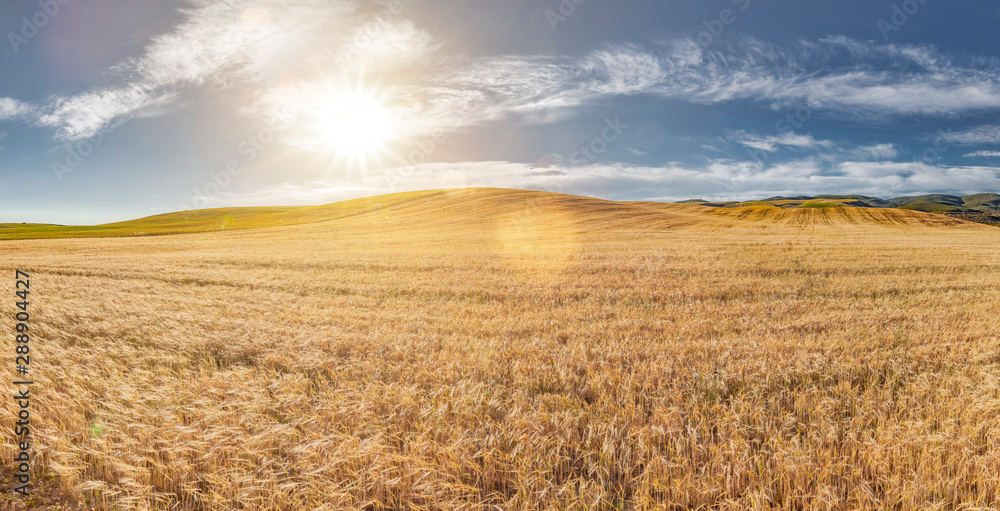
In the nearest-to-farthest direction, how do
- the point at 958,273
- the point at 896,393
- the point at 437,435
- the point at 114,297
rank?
the point at 437,435
the point at 896,393
the point at 114,297
the point at 958,273

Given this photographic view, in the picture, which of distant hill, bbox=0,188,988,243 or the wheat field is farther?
distant hill, bbox=0,188,988,243

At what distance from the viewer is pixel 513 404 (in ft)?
15.5

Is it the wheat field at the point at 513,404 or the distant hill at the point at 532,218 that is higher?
the distant hill at the point at 532,218

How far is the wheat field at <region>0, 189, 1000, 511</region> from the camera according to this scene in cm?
337

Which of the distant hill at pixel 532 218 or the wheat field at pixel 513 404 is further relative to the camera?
the distant hill at pixel 532 218

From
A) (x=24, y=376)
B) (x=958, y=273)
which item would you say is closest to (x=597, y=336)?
(x=24, y=376)

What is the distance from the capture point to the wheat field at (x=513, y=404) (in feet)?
11.0

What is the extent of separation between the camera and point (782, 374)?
18.3 ft

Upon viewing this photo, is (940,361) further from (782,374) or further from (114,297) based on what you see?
(114,297)

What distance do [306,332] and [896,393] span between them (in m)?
8.99

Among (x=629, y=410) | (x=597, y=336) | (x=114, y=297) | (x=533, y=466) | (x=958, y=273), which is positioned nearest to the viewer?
(x=533, y=466)

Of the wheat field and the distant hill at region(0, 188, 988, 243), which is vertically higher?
the distant hill at region(0, 188, 988, 243)

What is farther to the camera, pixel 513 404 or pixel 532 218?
pixel 532 218

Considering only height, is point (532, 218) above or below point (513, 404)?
above
